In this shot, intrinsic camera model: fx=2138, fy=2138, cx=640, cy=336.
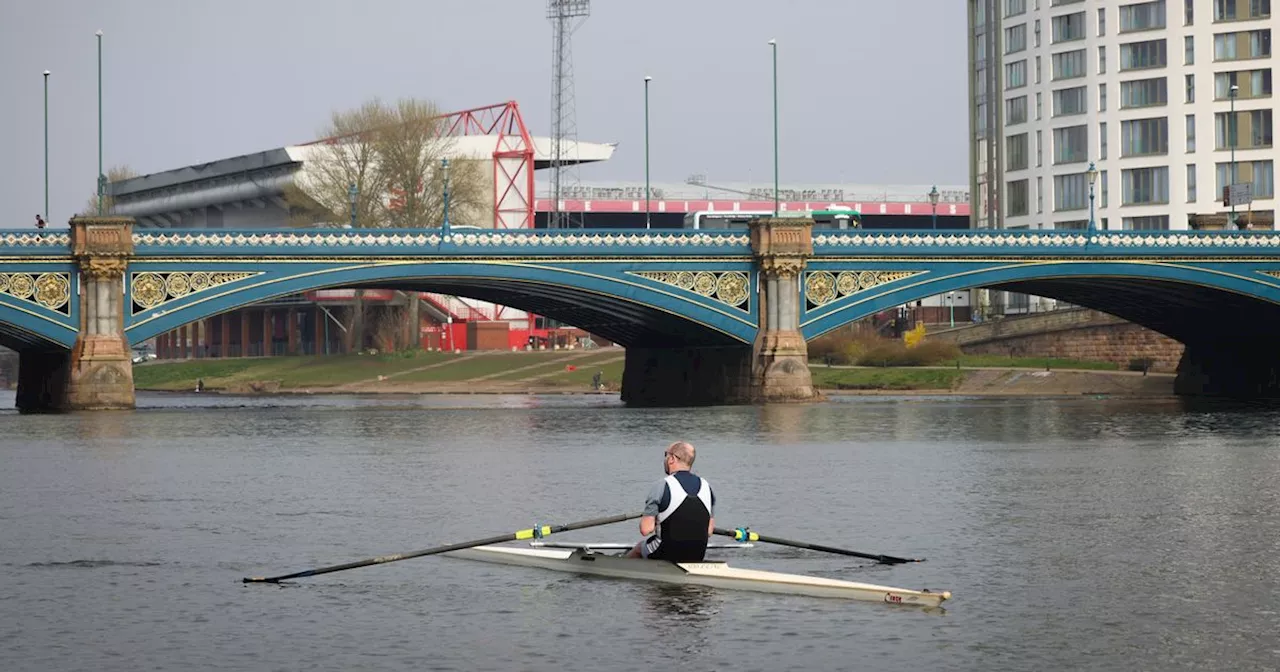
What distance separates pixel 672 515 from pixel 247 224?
139 m

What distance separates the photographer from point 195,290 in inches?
3059

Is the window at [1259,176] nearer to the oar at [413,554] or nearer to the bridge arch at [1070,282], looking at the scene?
the bridge arch at [1070,282]

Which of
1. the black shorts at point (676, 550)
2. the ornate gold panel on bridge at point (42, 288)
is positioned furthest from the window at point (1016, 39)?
the black shorts at point (676, 550)

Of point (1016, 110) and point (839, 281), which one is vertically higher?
point (1016, 110)

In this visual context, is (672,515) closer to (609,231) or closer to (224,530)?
(224,530)

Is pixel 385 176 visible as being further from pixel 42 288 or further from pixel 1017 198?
pixel 42 288

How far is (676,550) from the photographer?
27172 millimetres

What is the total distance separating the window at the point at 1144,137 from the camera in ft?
427

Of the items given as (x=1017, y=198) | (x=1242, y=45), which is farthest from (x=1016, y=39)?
(x=1242, y=45)

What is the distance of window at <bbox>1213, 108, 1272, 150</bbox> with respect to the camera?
126m

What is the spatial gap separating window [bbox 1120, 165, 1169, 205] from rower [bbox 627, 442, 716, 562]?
354ft

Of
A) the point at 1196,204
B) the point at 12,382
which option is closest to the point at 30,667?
the point at 1196,204

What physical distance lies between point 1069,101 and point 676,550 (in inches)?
4372

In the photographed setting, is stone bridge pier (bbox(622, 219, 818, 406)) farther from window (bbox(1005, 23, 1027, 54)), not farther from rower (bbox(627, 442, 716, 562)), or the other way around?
window (bbox(1005, 23, 1027, 54))
